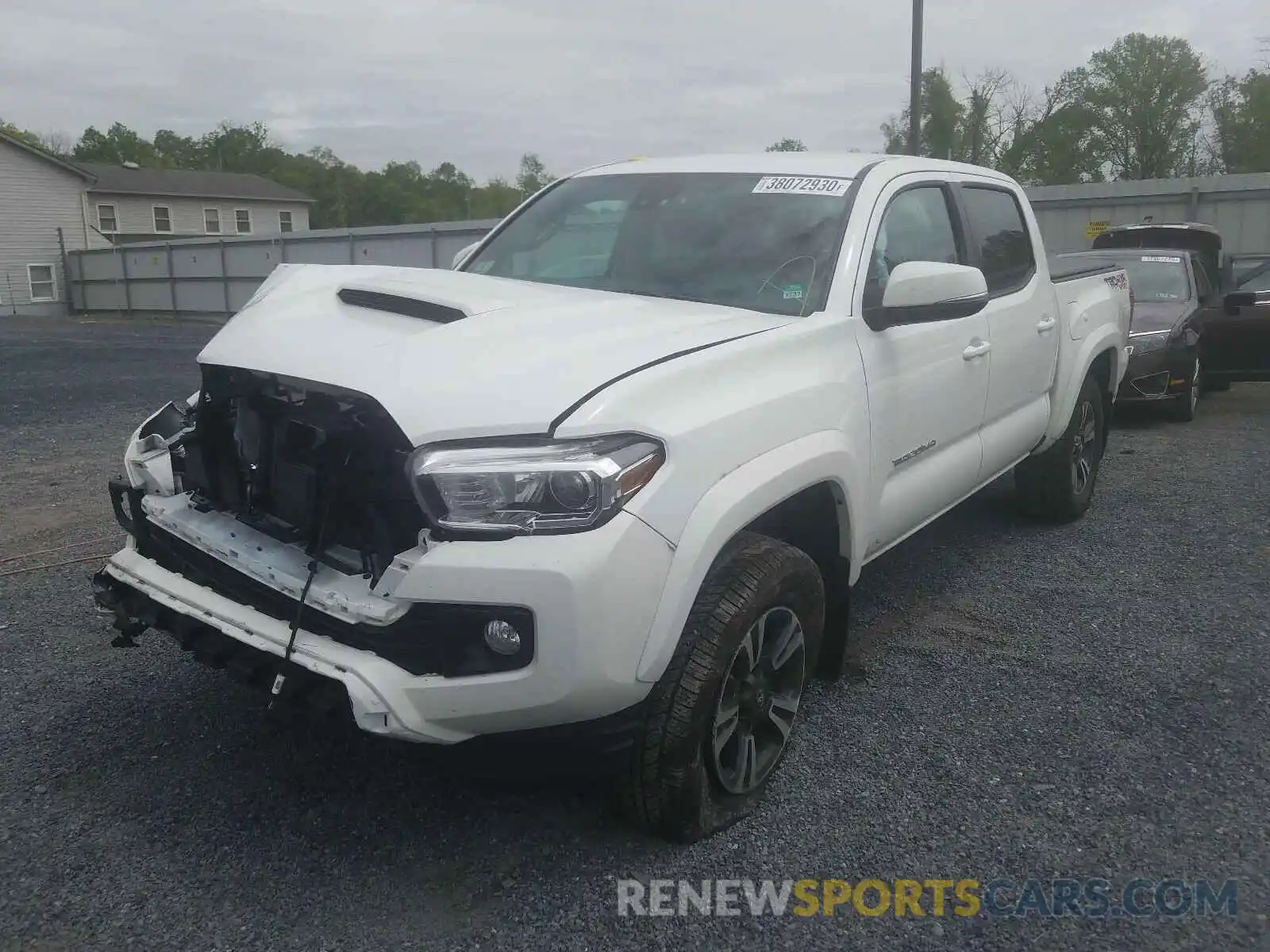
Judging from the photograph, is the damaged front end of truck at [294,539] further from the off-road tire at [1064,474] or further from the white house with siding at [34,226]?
Result: the white house with siding at [34,226]

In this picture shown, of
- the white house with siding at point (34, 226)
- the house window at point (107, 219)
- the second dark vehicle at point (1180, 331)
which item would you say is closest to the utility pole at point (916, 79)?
the second dark vehicle at point (1180, 331)

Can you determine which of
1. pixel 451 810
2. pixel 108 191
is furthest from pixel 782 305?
pixel 108 191

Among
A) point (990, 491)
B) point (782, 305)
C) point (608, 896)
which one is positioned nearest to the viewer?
point (608, 896)

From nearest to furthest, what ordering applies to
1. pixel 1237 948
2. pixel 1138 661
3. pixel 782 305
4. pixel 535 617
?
pixel 535 617 < pixel 1237 948 < pixel 782 305 < pixel 1138 661

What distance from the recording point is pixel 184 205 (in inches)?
1847

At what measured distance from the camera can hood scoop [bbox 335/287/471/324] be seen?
302 cm

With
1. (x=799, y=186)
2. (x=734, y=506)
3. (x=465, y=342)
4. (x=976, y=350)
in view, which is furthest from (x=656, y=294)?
(x=976, y=350)

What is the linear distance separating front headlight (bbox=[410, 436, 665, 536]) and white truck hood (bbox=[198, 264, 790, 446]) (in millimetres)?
62

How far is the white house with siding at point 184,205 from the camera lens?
4444 cm

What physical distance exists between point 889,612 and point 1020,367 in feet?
4.08

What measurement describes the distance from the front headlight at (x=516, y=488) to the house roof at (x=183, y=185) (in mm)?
46619

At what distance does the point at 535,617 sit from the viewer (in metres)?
2.35

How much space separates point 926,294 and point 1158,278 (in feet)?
27.1

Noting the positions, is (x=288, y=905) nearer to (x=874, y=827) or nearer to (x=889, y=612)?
(x=874, y=827)
